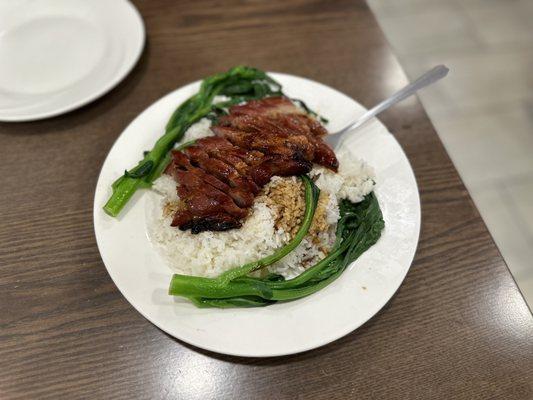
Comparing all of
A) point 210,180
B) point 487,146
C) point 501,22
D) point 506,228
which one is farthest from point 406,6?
point 210,180

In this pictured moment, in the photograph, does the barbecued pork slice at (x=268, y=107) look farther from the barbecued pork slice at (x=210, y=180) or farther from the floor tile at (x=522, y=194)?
the floor tile at (x=522, y=194)

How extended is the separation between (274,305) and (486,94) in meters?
3.33

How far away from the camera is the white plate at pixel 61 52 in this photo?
2.51 metres

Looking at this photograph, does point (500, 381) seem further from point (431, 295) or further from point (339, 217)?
point (339, 217)

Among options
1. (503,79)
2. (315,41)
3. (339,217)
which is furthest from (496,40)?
(339,217)

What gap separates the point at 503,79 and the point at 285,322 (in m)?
3.71

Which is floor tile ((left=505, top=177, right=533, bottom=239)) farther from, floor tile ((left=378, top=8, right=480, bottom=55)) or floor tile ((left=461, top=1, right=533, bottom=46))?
floor tile ((left=461, top=1, right=533, bottom=46))

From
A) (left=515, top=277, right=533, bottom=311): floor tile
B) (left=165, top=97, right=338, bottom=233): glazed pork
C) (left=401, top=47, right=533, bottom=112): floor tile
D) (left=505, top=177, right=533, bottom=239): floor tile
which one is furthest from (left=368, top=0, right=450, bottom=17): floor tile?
(left=515, top=277, right=533, bottom=311): floor tile

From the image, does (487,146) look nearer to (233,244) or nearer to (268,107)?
(268,107)

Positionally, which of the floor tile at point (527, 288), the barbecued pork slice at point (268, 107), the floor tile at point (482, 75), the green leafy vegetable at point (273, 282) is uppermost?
the barbecued pork slice at point (268, 107)

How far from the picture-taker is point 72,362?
1.82m

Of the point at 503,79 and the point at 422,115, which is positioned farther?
the point at 503,79

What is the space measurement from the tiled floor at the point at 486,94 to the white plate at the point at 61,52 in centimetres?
243

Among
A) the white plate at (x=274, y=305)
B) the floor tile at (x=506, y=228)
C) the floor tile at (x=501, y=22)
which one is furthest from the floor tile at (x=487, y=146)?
the white plate at (x=274, y=305)
